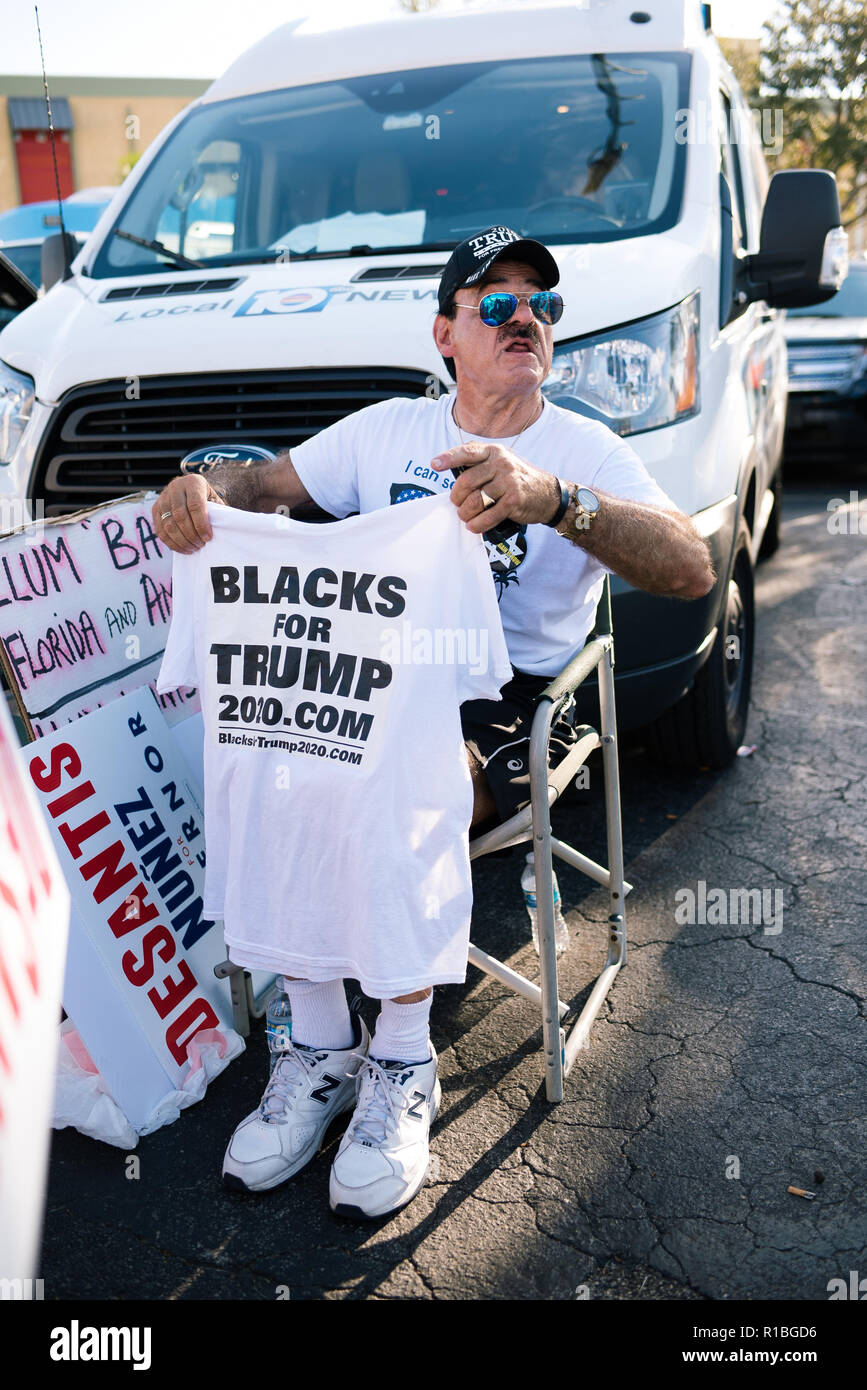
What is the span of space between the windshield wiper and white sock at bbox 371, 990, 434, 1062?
2.57 meters

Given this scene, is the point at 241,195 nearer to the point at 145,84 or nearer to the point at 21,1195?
the point at 21,1195

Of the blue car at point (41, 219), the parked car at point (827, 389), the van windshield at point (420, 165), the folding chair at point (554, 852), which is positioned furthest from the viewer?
the blue car at point (41, 219)

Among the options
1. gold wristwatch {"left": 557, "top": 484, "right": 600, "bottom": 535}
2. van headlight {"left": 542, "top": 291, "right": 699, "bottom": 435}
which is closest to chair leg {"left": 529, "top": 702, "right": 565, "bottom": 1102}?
gold wristwatch {"left": 557, "top": 484, "right": 600, "bottom": 535}

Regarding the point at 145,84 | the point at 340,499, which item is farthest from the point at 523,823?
the point at 145,84

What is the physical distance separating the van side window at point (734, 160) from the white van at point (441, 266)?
0.13ft

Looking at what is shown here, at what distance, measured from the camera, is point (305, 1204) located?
85.9 inches

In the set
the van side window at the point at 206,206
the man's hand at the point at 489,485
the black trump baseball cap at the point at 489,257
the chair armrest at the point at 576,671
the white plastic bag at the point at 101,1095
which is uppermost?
the van side window at the point at 206,206

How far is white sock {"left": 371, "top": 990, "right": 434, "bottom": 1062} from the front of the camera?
228 cm

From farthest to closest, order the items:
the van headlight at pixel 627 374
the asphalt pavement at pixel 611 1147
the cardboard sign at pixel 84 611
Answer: the van headlight at pixel 627 374
the cardboard sign at pixel 84 611
the asphalt pavement at pixel 611 1147

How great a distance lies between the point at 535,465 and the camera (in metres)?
2.41

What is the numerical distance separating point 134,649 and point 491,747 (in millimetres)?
902

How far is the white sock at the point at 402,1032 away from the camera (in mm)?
2279

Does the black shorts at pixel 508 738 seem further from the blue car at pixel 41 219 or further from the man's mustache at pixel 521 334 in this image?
the blue car at pixel 41 219

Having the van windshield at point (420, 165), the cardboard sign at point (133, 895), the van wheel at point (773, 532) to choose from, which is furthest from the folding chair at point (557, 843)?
the van wheel at point (773, 532)
